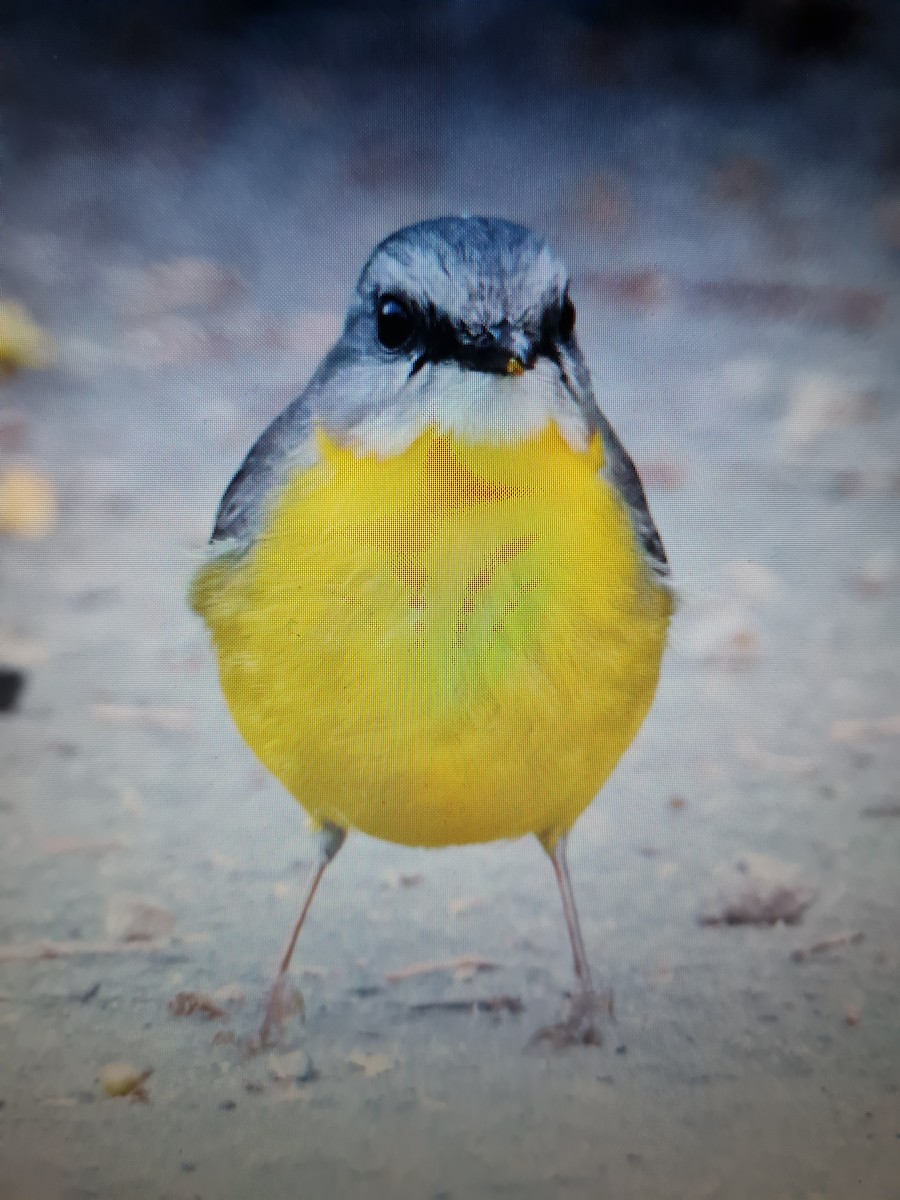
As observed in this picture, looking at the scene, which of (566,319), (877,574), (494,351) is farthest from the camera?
(877,574)

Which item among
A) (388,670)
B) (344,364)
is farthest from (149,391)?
(388,670)

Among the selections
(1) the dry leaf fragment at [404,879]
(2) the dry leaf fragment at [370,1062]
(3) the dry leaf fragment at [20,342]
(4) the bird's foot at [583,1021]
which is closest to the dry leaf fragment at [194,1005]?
(2) the dry leaf fragment at [370,1062]

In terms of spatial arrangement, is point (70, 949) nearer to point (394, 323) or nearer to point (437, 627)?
point (437, 627)

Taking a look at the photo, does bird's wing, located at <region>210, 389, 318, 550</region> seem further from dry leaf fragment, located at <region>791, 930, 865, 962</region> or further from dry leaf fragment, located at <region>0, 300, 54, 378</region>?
dry leaf fragment, located at <region>791, 930, 865, 962</region>

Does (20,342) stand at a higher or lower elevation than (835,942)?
higher

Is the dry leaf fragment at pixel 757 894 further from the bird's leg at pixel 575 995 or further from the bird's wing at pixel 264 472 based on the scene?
the bird's wing at pixel 264 472

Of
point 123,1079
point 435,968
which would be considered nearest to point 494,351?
point 435,968

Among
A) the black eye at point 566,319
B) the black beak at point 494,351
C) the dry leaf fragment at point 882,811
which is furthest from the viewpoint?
the dry leaf fragment at point 882,811
